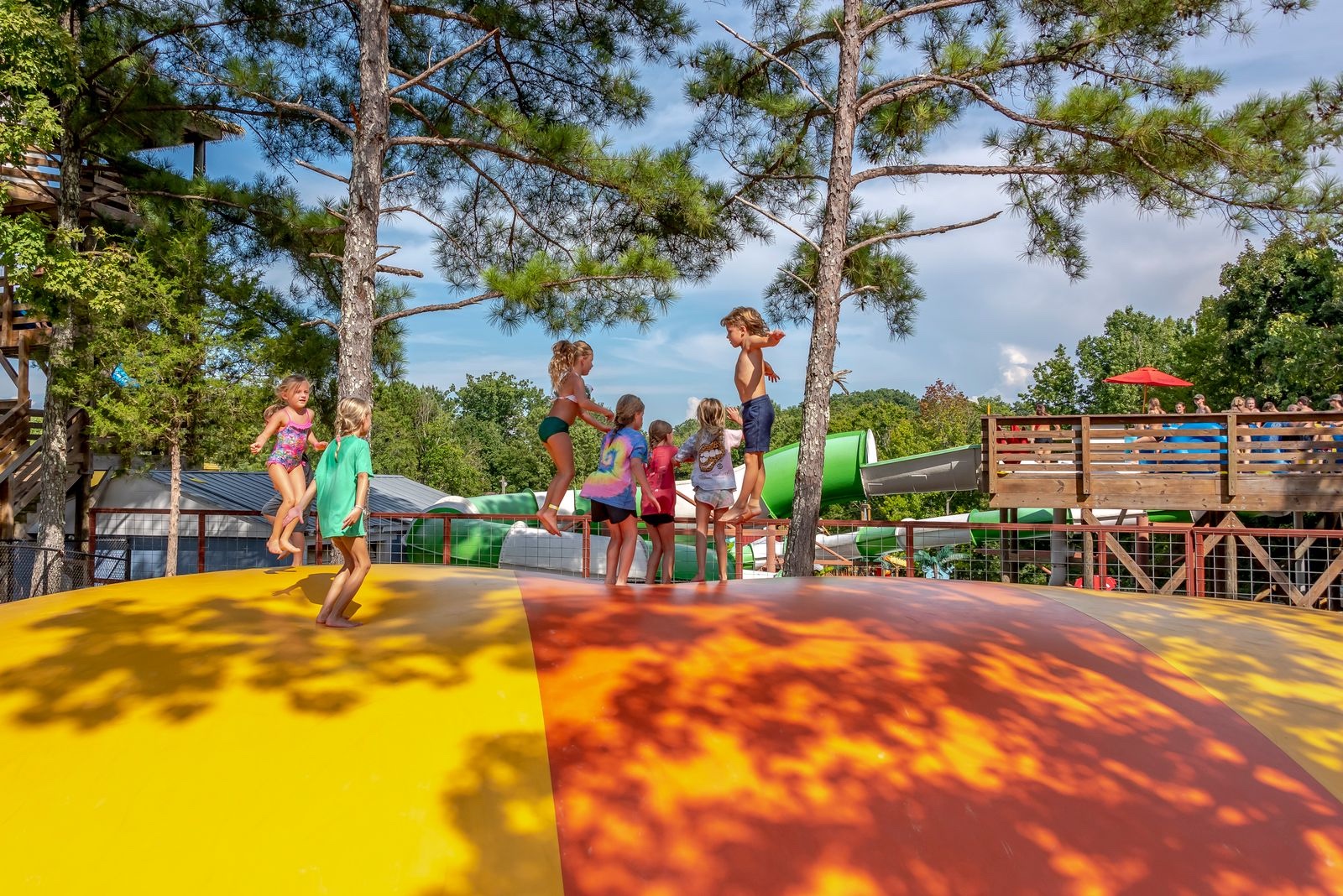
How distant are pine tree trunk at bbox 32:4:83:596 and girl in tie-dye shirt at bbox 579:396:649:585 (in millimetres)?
11328

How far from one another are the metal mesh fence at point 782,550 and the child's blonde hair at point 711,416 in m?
1.27

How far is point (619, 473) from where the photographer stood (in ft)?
18.6

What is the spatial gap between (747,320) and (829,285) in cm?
437

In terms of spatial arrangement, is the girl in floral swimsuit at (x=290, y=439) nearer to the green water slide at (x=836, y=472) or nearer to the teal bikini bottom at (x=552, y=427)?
the teal bikini bottom at (x=552, y=427)

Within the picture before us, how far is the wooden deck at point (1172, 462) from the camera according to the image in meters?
11.2

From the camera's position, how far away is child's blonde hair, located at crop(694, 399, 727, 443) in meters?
6.01

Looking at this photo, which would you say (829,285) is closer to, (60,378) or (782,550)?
(782,550)

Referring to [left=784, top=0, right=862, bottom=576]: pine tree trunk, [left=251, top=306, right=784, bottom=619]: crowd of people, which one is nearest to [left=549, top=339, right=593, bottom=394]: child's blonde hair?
[left=251, top=306, right=784, bottom=619]: crowd of people

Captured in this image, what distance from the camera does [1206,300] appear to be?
1556 inches

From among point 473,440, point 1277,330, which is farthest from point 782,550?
point 473,440

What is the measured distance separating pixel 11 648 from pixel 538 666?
191 centimetres

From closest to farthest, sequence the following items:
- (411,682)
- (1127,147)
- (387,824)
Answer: (387,824) < (411,682) < (1127,147)

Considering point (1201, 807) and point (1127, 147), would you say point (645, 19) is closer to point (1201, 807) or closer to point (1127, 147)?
point (1127, 147)

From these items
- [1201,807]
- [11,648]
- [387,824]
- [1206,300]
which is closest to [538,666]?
[387,824]
